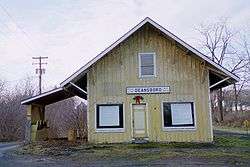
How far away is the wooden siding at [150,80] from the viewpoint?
23328 millimetres

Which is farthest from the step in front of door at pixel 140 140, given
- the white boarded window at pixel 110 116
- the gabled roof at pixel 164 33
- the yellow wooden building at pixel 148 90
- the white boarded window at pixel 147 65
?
the gabled roof at pixel 164 33

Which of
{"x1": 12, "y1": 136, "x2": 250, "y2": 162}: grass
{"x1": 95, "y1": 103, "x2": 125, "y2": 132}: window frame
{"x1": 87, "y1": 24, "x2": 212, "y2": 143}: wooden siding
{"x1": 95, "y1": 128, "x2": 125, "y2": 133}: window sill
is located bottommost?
{"x1": 12, "y1": 136, "x2": 250, "y2": 162}: grass

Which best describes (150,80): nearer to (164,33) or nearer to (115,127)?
(164,33)

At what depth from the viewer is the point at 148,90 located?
23484 millimetres

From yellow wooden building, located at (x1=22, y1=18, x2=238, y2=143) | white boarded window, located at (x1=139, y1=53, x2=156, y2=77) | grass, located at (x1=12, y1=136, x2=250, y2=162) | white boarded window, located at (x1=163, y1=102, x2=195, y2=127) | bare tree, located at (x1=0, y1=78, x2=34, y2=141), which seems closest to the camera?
grass, located at (x1=12, y1=136, x2=250, y2=162)

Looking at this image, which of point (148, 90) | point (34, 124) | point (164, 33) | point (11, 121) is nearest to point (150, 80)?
point (148, 90)

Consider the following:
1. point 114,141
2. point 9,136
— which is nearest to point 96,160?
point 114,141

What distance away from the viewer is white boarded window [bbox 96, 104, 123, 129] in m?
23.5

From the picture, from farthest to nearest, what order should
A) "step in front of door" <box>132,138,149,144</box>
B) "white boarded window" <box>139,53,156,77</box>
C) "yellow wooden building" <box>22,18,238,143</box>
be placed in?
"white boarded window" <box>139,53,156,77</box>, "yellow wooden building" <box>22,18,238,143</box>, "step in front of door" <box>132,138,149,144</box>

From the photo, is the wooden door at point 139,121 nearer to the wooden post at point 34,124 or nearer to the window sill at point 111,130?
the window sill at point 111,130

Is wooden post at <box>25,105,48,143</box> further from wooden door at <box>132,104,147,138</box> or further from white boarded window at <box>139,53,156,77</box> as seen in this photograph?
white boarded window at <box>139,53,156,77</box>

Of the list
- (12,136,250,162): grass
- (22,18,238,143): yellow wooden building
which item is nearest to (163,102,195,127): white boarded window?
(22,18,238,143): yellow wooden building

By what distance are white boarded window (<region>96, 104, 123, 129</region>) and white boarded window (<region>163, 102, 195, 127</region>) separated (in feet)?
8.52

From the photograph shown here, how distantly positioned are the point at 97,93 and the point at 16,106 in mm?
29408
